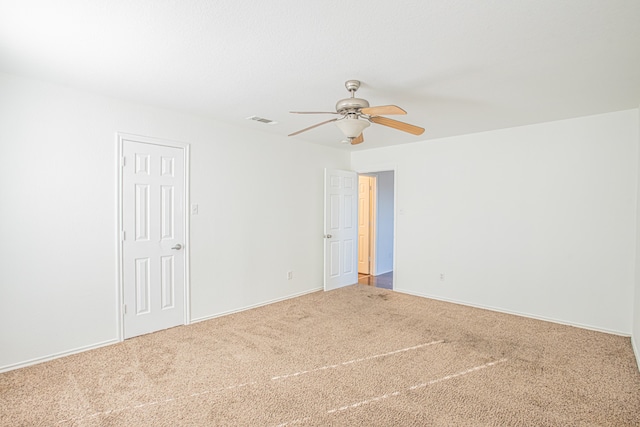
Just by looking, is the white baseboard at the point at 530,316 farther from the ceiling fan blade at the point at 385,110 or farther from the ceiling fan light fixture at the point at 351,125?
the ceiling fan blade at the point at 385,110

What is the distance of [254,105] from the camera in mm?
3377

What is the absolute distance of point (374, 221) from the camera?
21.9 feet

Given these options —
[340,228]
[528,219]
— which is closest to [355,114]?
[528,219]

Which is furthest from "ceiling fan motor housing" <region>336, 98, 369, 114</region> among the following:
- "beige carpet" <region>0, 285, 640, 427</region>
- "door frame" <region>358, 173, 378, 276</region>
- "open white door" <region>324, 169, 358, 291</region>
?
"door frame" <region>358, 173, 378, 276</region>

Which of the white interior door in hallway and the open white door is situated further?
the open white door

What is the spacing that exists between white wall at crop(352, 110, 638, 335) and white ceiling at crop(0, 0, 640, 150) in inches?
22.9

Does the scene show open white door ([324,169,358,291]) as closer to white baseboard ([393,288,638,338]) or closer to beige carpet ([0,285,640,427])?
white baseboard ([393,288,638,338])

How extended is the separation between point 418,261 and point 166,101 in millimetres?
4049

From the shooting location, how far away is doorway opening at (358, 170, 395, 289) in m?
6.68

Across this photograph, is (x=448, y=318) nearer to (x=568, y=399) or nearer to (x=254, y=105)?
(x=568, y=399)

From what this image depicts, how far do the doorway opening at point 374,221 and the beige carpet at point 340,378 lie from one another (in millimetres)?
2908

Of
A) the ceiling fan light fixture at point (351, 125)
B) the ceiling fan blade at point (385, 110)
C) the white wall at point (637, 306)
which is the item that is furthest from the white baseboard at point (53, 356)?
the white wall at point (637, 306)

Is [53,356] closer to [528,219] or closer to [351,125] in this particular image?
[351,125]

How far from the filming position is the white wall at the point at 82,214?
2.71 m
